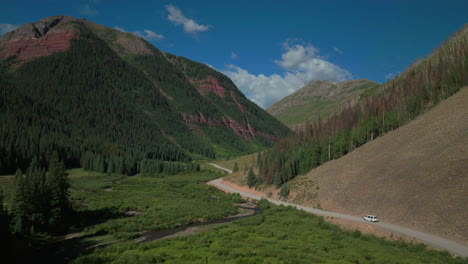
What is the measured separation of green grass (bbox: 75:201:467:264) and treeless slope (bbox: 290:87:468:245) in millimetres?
10065

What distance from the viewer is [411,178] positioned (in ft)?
188

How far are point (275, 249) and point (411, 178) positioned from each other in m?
36.7

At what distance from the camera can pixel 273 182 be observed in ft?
316

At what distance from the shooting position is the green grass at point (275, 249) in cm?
3328

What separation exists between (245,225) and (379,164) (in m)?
Result: 38.8

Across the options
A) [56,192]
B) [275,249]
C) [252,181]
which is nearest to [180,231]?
[275,249]

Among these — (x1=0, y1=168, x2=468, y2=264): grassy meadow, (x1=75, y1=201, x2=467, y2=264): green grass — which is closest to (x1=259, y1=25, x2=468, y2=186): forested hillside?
(x1=0, y1=168, x2=468, y2=264): grassy meadow

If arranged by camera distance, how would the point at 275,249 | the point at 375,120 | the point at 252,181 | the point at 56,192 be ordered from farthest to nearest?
the point at 252,181
the point at 375,120
the point at 56,192
the point at 275,249

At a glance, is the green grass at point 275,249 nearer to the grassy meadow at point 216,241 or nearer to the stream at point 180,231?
the grassy meadow at point 216,241

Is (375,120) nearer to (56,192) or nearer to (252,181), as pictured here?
(252,181)

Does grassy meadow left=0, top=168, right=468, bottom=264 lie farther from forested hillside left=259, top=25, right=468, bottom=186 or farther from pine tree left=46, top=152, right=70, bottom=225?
forested hillside left=259, top=25, right=468, bottom=186

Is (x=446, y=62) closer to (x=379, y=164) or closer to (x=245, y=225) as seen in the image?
(x=379, y=164)

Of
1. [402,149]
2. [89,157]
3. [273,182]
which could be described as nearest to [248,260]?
[402,149]

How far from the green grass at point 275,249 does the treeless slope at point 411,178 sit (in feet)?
33.0
